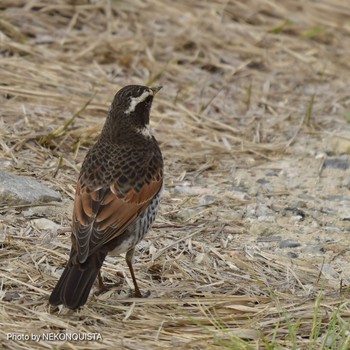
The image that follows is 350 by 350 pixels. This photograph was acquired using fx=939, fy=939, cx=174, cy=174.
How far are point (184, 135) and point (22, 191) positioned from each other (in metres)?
2.30

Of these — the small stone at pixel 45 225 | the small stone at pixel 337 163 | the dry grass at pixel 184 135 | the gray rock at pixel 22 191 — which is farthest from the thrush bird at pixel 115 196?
the small stone at pixel 337 163

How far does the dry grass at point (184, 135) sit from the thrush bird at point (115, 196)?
0.25 metres

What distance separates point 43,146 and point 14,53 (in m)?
2.03

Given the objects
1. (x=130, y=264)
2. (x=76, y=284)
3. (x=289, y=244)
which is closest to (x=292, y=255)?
(x=289, y=244)

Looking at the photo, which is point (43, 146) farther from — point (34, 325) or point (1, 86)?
point (34, 325)

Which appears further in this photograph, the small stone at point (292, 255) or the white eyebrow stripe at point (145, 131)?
the small stone at point (292, 255)

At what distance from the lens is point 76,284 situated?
5379mm

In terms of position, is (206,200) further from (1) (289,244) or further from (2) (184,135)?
(2) (184,135)

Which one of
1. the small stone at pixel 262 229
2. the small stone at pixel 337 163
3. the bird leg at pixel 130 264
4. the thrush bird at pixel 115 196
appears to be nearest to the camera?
the thrush bird at pixel 115 196

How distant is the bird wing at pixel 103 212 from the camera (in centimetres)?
562

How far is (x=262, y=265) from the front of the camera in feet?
21.3

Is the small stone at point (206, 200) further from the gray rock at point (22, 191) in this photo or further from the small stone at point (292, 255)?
the gray rock at point (22, 191)

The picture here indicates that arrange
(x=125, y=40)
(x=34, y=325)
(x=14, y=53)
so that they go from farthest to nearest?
(x=125, y=40) → (x=14, y=53) → (x=34, y=325)

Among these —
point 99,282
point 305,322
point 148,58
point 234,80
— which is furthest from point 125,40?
point 305,322
